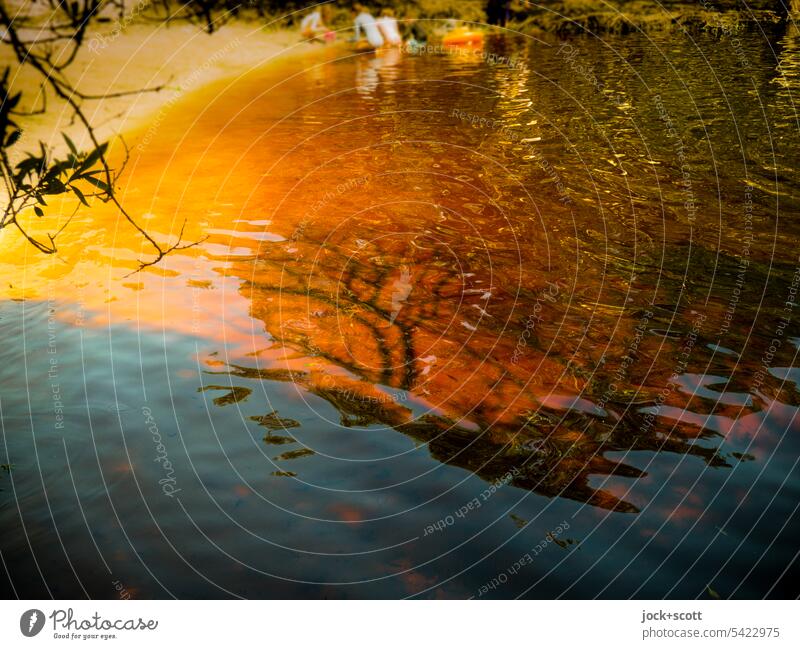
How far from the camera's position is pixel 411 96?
16516mm

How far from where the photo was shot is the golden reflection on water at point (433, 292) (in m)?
4.93

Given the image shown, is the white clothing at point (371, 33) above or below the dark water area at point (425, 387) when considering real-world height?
above

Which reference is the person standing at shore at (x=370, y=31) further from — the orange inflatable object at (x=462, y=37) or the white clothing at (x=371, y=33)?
the orange inflatable object at (x=462, y=37)

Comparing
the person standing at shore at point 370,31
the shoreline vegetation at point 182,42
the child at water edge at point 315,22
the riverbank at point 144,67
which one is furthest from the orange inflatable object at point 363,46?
the riverbank at point 144,67

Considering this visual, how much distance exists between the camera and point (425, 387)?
17.7 ft

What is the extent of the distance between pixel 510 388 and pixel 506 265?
2405 millimetres

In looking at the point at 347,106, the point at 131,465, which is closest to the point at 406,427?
the point at 131,465

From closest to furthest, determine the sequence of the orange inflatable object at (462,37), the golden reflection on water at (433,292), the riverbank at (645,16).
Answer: the golden reflection on water at (433,292) < the riverbank at (645,16) < the orange inflatable object at (462,37)

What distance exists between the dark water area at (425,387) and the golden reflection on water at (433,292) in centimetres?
3

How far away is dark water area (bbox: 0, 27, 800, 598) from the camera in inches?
151

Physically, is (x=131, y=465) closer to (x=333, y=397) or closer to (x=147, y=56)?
(x=333, y=397)

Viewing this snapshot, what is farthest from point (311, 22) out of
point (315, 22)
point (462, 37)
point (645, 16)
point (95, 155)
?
point (95, 155)

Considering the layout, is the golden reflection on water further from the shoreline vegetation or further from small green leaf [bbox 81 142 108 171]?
small green leaf [bbox 81 142 108 171]

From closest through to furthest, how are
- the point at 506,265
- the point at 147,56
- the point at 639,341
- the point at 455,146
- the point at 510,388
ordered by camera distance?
the point at 510,388, the point at 639,341, the point at 506,265, the point at 455,146, the point at 147,56
